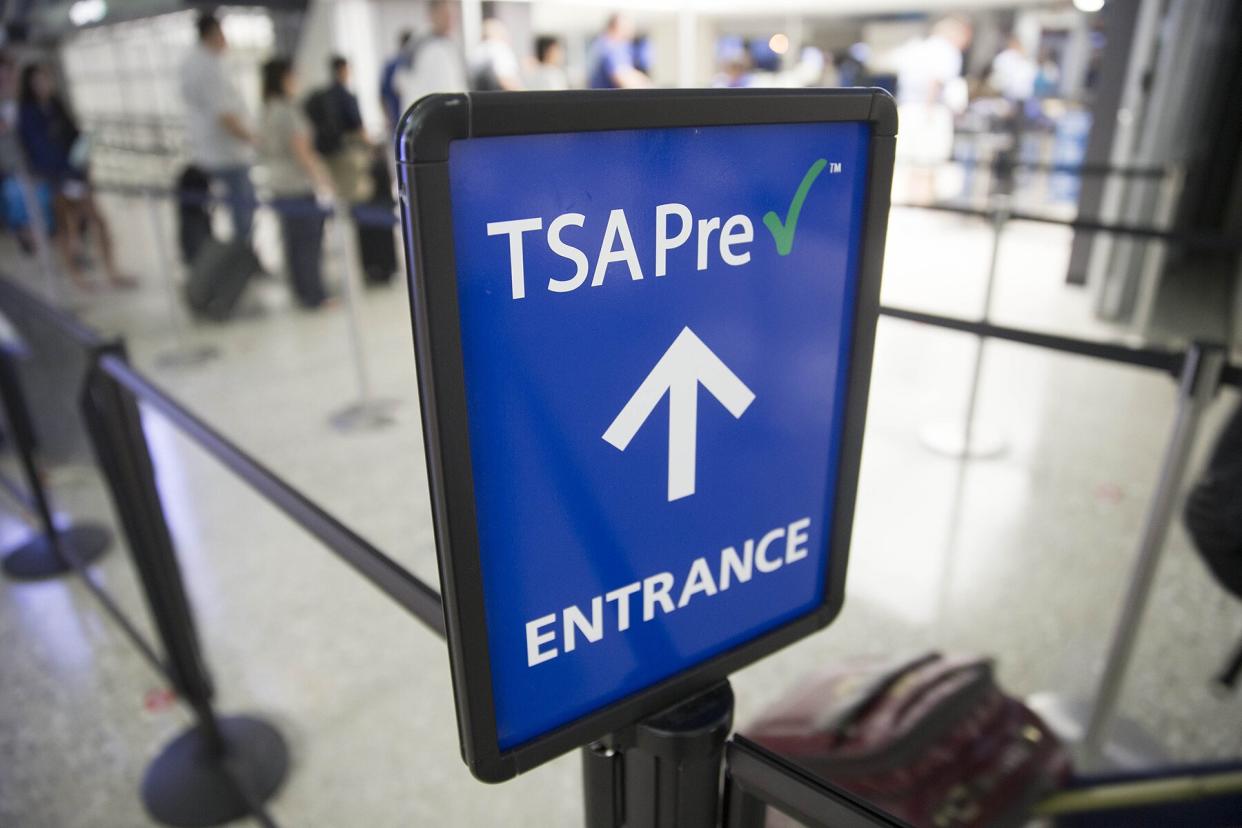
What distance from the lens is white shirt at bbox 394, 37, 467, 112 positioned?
4508 mm

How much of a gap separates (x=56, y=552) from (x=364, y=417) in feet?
4.01

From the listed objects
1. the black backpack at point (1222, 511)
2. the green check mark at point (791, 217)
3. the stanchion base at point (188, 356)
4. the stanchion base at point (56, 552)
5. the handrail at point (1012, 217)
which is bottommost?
the stanchion base at point (188, 356)

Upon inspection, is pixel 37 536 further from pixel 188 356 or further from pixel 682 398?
pixel 682 398

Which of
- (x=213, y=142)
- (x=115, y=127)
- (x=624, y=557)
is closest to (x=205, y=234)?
(x=213, y=142)

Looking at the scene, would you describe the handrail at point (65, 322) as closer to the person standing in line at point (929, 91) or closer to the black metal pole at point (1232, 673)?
the black metal pole at point (1232, 673)

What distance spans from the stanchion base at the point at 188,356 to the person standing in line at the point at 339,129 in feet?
4.83

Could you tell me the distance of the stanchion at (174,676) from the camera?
1491mm

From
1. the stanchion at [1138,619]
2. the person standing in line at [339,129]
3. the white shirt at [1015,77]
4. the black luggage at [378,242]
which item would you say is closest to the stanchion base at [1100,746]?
the stanchion at [1138,619]

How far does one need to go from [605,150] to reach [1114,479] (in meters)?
2.95

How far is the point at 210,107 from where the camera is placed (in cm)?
462

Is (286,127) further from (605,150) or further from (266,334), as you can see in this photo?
(605,150)

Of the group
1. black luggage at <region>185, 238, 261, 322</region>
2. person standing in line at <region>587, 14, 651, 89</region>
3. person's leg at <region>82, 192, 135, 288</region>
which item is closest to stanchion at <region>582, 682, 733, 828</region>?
black luggage at <region>185, 238, 261, 322</region>

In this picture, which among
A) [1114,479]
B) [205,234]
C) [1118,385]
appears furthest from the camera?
[205,234]

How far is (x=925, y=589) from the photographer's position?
7.32 ft
